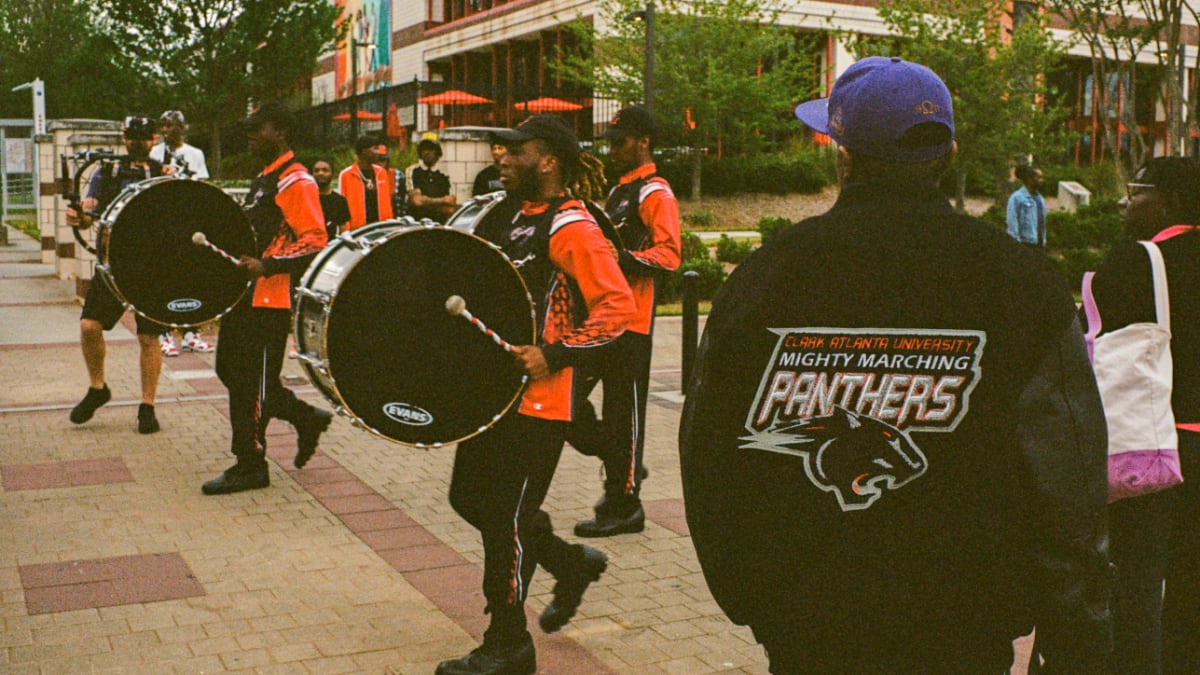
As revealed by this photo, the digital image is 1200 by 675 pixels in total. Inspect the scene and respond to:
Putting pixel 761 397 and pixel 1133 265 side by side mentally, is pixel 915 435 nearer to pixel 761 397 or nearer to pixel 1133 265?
pixel 761 397

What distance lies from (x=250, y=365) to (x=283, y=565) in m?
1.54

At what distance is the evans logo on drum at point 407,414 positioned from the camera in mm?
4500

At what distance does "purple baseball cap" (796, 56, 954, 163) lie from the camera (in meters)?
2.21

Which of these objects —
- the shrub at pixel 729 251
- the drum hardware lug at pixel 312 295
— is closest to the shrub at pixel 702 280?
the shrub at pixel 729 251

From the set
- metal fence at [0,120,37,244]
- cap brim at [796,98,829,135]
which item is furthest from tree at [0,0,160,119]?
cap brim at [796,98,829,135]

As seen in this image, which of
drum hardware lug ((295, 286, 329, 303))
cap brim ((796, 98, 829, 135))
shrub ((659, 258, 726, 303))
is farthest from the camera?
shrub ((659, 258, 726, 303))

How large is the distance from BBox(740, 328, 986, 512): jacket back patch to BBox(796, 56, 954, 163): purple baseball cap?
33 centimetres

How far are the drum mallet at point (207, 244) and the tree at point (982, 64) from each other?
73.4 feet

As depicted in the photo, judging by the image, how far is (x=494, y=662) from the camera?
4418mm

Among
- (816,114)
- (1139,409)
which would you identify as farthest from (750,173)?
(816,114)

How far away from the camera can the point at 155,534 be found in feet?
20.7

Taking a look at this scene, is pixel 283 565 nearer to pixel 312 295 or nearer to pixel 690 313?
pixel 312 295

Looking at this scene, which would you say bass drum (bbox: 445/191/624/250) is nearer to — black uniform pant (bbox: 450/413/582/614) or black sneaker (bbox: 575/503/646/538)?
black uniform pant (bbox: 450/413/582/614)

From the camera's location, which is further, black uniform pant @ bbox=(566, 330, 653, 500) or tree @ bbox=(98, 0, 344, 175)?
tree @ bbox=(98, 0, 344, 175)
